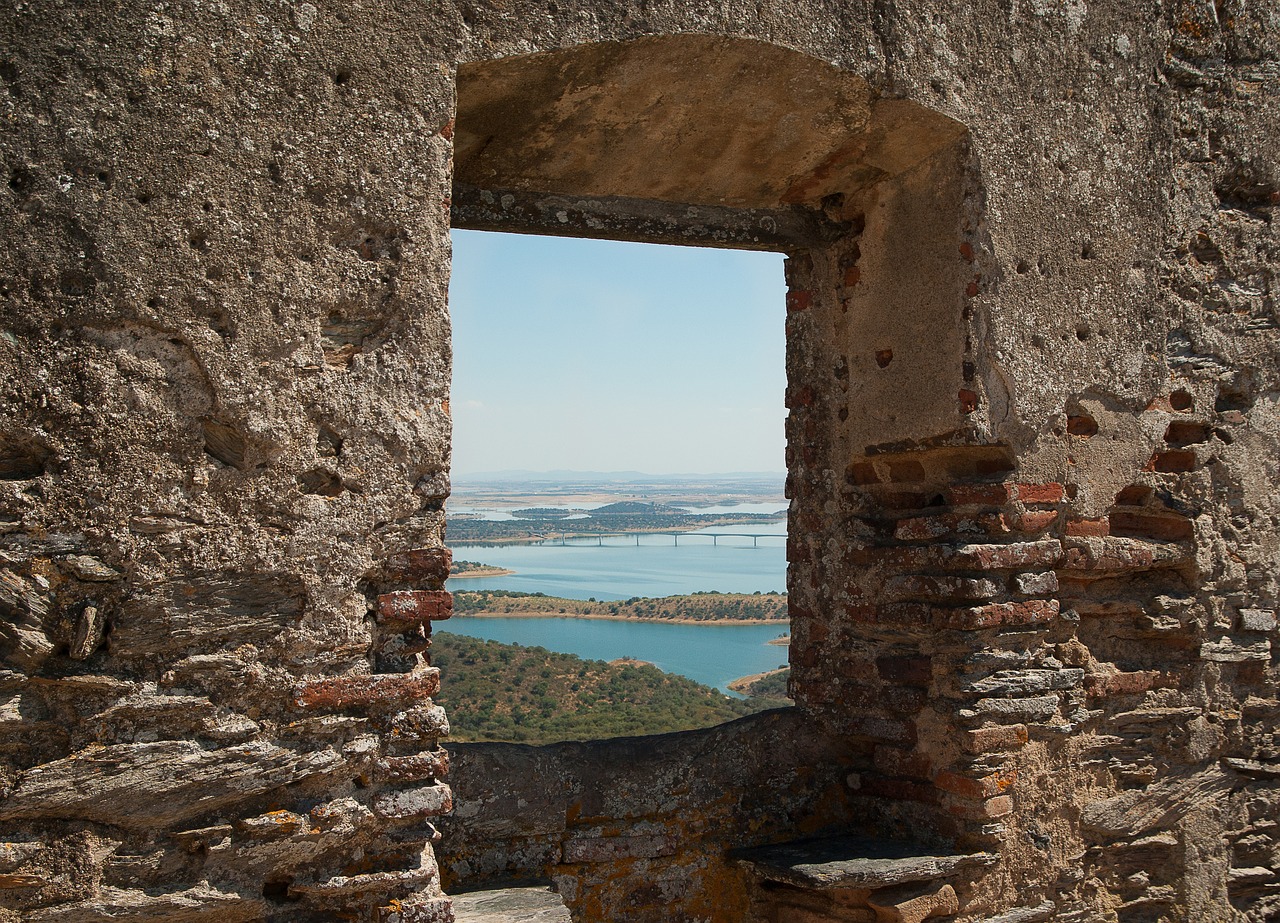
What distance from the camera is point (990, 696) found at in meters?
3.06

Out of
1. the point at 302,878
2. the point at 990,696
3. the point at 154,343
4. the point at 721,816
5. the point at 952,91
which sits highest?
the point at 952,91

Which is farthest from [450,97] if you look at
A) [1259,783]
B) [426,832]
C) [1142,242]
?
[1259,783]

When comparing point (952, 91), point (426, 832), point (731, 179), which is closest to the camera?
point (426, 832)

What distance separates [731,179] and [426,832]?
2087 mm

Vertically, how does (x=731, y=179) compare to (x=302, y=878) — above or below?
above

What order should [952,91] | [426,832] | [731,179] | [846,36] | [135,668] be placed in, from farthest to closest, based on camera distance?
[731,179] < [952,91] < [846,36] < [426,832] < [135,668]

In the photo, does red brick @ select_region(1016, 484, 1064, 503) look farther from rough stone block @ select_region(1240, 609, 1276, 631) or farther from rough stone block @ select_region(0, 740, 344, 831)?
rough stone block @ select_region(0, 740, 344, 831)

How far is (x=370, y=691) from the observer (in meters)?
2.23

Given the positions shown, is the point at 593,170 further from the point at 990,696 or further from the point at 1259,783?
the point at 1259,783

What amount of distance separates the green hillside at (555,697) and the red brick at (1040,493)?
1794mm

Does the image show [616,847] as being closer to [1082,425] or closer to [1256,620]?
[1082,425]

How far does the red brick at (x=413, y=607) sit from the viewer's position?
2272 millimetres

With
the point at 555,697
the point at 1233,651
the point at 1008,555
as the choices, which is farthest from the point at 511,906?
the point at 555,697

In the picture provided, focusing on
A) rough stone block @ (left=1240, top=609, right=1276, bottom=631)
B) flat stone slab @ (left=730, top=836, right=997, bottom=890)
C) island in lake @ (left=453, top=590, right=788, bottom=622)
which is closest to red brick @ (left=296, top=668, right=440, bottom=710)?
flat stone slab @ (left=730, top=836, right=997, bottom=890)
